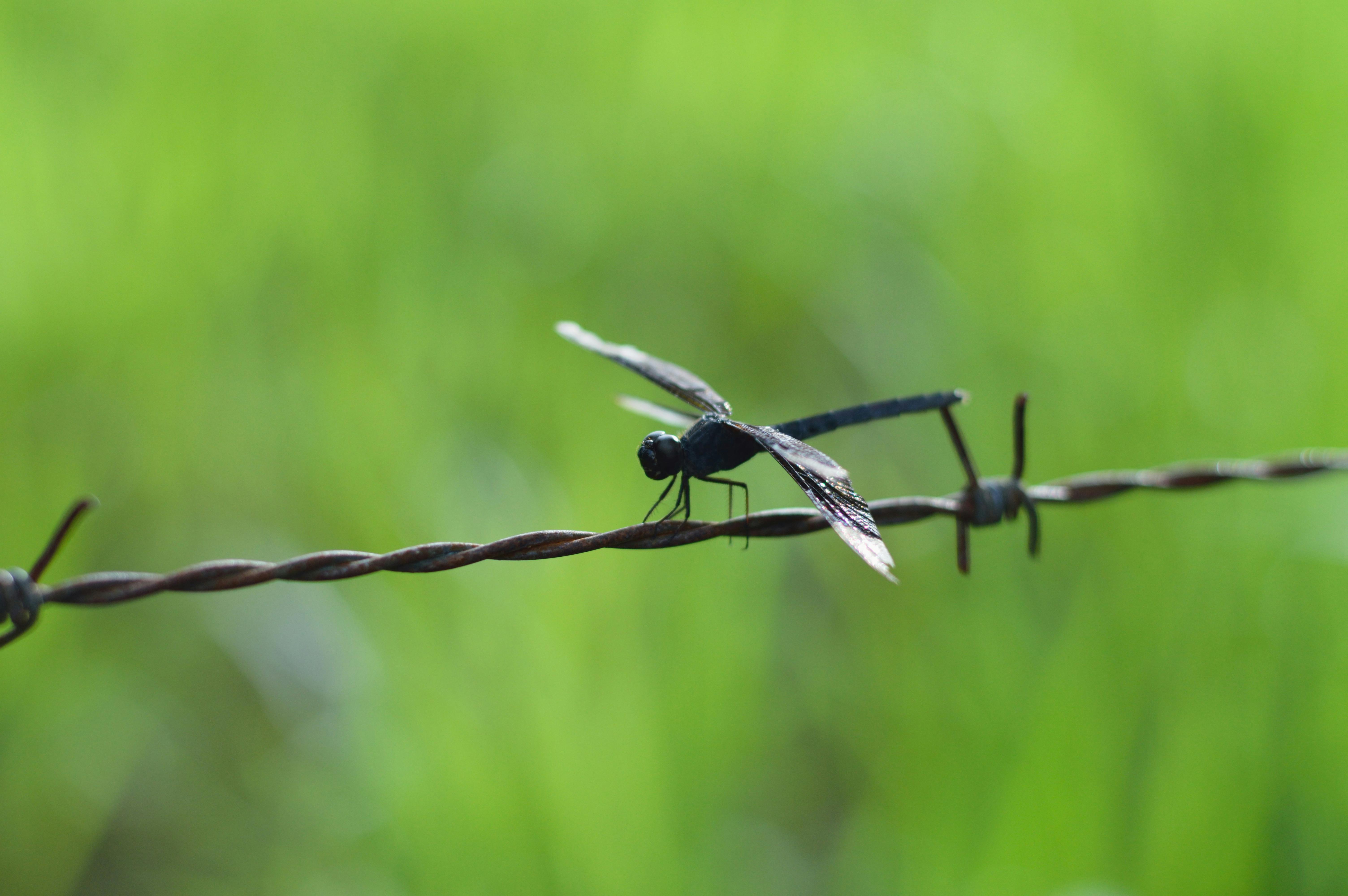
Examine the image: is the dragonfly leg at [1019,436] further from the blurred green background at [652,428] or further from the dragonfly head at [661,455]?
the blurred green background at [652,428]

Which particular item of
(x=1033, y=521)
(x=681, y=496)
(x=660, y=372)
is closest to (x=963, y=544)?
(x=1033, y=521)

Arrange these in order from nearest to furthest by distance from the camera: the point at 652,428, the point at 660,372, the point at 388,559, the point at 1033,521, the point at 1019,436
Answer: the point at 388,559 < the point at 1019,436 < the point at 1033,521 < the point at 660,372 < the point at 652,428

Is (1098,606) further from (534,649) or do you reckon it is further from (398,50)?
(398,50)

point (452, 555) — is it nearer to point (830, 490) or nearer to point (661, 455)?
point (661, 455)

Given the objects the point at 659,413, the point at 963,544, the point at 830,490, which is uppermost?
the point at 659,413

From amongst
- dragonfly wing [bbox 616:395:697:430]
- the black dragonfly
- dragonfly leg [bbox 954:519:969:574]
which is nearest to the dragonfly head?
the black dragonfly

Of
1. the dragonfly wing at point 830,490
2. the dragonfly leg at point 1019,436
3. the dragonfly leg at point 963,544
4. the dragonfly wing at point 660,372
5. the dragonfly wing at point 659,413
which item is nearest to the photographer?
the dragonfly wing at point 830,490

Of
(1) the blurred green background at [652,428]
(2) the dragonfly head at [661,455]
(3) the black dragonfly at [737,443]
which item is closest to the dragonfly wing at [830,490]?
(3) the black dragonfly at [737,443]
